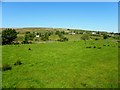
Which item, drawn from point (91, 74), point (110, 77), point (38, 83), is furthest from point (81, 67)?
point (38, 83)

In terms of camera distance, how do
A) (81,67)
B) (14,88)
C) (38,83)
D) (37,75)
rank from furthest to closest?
(81,67), (37,75), (38,83), (14,88)

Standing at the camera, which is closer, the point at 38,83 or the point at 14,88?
the point at 14,88

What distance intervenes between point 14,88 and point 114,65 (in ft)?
56.0

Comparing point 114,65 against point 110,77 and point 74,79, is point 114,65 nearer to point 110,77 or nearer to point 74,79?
point 110,77

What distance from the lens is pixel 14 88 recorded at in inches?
768

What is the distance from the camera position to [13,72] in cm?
2673

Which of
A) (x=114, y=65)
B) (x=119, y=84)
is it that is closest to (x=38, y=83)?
(x=119, y=84)

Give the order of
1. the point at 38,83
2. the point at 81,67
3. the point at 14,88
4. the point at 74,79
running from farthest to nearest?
1. the point at 81,67
2. the point at 74,79
3. the point at 38,83
4. the point at 14,88

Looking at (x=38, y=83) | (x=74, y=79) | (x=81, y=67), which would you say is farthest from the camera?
(x=81, y=67)

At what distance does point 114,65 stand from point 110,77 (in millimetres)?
7581

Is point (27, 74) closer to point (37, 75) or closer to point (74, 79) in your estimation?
point (37, 75)

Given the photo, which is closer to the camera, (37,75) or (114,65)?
(37,75)

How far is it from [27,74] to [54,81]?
15.9 ft

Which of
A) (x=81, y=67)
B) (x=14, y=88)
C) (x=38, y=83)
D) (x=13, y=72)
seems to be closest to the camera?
(x=14, y=88)
